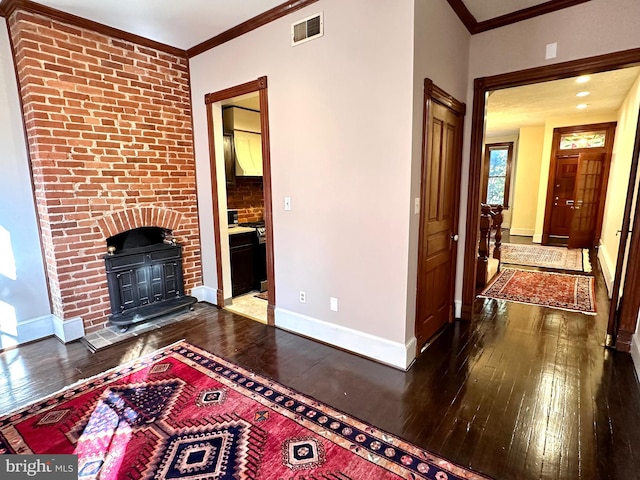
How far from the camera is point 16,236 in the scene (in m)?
3.08

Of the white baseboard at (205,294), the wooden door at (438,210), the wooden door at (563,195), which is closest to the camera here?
the wooden door at (438,210)

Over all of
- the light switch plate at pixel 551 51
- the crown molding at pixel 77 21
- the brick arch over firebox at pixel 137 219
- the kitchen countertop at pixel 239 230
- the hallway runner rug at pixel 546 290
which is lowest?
the hallway runner rug at pixel 546 290

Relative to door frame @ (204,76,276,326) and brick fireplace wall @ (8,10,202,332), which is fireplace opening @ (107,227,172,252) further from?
door frame @ (204,76,276,326)

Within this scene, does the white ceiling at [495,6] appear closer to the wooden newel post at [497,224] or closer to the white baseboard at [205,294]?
the wooden newel post at [497,224]

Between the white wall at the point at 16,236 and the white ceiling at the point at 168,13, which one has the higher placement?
the white ceiling at the point at 168,13

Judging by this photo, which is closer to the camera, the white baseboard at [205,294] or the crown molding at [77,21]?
the crown molding at [77,21]

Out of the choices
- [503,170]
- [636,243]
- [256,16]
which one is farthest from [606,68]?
[503,170]

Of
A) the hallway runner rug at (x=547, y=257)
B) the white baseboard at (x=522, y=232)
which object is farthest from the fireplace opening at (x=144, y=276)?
the white baseboard at (x=522, y=232)

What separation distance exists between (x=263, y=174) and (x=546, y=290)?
4065mm

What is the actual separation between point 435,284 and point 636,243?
161cm

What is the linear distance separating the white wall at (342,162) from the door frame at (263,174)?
0.07 meters

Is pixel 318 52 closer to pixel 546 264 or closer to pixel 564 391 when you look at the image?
pixel 564 391

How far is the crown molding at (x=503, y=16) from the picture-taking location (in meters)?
2.75

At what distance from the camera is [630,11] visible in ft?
8.38
